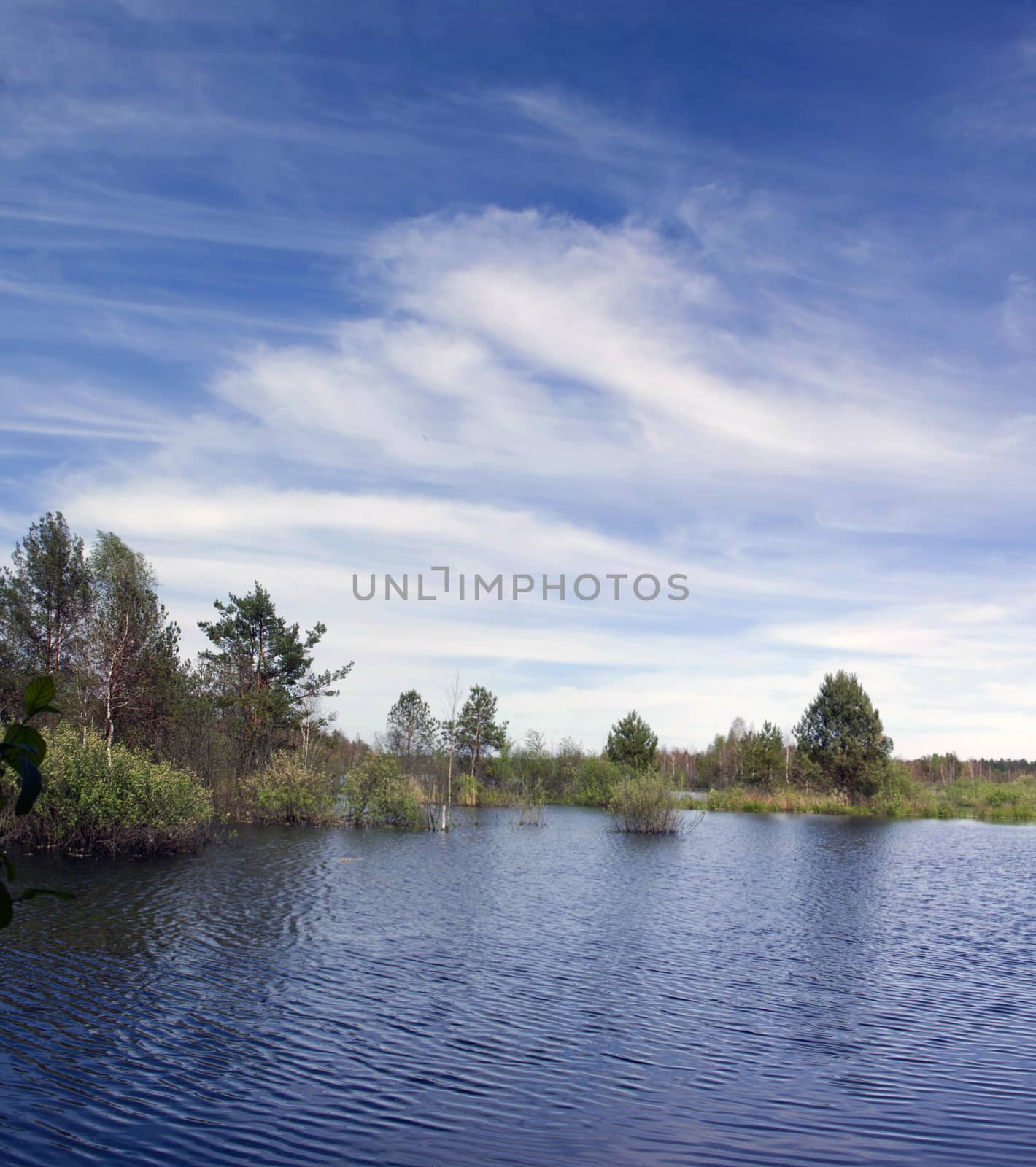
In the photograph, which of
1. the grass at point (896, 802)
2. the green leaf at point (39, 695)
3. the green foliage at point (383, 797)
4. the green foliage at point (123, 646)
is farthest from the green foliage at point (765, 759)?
the green leaf at point (39, 695)

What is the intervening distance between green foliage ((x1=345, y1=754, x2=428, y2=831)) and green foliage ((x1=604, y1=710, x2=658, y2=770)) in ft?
88.4

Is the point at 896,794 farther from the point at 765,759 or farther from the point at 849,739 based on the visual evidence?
the point at 765,759

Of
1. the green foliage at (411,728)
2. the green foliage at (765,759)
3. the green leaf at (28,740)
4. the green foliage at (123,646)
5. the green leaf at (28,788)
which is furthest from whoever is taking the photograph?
the green foliage at (765,759)

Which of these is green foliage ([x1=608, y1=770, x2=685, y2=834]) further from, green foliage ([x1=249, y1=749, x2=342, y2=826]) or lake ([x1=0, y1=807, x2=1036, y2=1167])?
lake ([x1=0, y1=807, x2=1036, y2=1167])

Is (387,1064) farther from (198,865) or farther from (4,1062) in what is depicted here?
(198,865)

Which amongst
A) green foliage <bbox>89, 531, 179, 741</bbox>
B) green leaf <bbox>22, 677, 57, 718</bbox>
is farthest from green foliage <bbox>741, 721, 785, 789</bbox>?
green leaf <bbox>22, 677, 57, 718</bbox>

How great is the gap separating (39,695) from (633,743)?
65.3 metres

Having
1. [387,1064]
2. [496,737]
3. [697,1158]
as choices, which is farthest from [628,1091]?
[496,737]

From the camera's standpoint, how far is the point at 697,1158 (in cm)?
784

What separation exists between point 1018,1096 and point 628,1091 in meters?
3.99

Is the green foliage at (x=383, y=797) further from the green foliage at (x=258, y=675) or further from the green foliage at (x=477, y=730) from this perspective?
the green foliage at (x=477, y=730)

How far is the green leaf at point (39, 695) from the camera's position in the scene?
2.35 m

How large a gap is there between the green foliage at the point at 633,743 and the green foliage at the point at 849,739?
1159 cm

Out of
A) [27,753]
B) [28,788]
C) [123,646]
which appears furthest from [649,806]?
[28,788]
